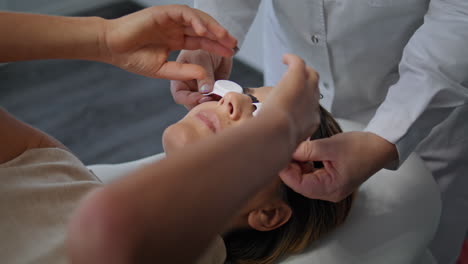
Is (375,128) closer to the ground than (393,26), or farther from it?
closer to the ground

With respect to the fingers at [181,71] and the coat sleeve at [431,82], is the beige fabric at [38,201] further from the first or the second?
the coat sleeve at [431,82]

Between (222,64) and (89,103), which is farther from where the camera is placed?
(89,103)

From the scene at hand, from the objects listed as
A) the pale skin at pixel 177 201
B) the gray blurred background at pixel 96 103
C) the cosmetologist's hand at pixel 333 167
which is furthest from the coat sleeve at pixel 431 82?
the gray blurred background at pixel 96 103

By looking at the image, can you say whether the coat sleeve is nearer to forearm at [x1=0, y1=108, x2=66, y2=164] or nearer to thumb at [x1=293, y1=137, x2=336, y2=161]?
thumb at [x1=293, y1=137, x2=336, y2=161]

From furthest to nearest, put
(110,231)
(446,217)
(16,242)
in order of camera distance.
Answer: (446,217), (16,242), (110,231)

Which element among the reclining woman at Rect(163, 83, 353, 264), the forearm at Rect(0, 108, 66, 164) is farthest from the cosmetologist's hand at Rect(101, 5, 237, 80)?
the forearm at Rect(0, 108, 66, 164)

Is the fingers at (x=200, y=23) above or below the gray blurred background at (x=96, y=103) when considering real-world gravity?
above

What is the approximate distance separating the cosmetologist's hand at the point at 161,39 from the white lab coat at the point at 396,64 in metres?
0.34

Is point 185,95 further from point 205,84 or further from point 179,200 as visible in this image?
point 179,200

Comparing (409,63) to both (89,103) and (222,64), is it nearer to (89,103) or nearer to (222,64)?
(222,64)

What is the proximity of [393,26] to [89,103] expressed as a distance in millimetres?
2198

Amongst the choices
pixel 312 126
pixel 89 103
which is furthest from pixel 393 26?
pixel 89 103

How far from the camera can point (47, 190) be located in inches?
41.9

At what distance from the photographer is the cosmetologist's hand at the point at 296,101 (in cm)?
63
